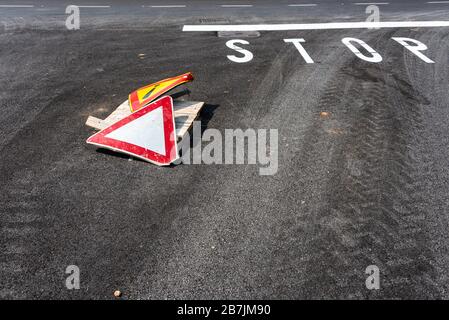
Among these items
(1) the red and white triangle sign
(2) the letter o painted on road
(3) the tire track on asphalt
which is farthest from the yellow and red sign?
(2) the letter o painted on road

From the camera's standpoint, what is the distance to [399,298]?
401 centimetres

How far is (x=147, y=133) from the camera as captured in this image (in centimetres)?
607

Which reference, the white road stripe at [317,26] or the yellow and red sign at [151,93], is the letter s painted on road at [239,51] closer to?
the white road stripe at [317,26]

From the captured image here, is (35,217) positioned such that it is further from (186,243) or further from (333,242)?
(333,242)

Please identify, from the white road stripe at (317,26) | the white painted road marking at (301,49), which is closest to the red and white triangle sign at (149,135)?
the white painted road marking at (301,49)

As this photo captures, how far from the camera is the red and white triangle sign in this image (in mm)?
6074

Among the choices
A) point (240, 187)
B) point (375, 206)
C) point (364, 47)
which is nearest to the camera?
point (375, 206)

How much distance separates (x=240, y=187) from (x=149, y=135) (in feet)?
5.50

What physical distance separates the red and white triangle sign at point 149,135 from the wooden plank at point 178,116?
0.41m

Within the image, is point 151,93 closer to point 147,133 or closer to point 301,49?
point 147,133

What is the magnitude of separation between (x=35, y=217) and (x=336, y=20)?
11830 millimetres

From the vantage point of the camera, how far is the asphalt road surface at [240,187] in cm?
428

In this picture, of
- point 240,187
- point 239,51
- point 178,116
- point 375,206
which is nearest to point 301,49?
point 239,51

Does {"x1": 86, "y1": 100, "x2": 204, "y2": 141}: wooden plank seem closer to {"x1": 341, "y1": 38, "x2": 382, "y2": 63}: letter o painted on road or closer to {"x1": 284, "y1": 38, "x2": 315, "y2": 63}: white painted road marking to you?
{"x1": 284, "y1": 38, "x2": 315, "y2": 63}: white painted road marking
